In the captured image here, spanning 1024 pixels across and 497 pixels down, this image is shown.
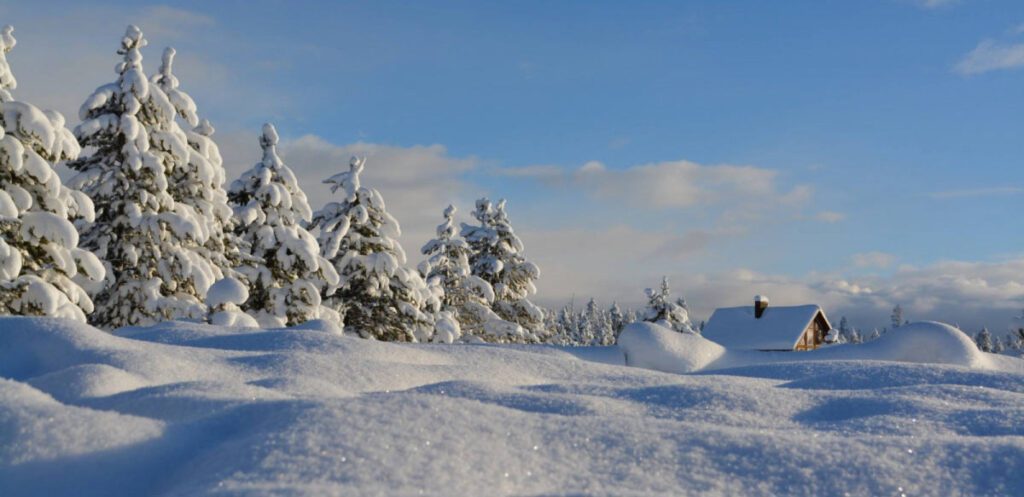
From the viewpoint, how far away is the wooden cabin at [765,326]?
38125mm

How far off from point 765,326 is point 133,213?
30.9m

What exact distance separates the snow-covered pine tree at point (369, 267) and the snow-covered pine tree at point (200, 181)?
13.1 ft

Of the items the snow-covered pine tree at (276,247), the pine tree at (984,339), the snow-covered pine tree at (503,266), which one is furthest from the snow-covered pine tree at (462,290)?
the pine tree at (984,339)

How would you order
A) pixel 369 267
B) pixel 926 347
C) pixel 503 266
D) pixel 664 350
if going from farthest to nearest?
pixel 503 266 < pixel 369 267 < pixel 926 347 < pixel 664 350

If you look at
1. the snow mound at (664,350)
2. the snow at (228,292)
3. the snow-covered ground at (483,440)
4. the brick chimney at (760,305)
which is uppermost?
the brick chimney at (760,305)

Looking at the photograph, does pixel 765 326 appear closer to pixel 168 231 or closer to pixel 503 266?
pixel 503 266

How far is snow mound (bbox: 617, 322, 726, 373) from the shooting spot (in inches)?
362

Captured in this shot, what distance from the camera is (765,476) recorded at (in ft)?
8.25

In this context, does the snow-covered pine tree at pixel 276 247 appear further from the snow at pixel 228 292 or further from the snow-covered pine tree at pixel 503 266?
the snow-covered pine tree at pixel 503 266

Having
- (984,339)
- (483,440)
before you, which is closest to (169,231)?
(483,440)

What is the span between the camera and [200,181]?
19.2m

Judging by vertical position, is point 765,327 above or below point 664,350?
above

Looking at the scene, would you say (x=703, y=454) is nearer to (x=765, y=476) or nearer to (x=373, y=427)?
(x=765, y=476)

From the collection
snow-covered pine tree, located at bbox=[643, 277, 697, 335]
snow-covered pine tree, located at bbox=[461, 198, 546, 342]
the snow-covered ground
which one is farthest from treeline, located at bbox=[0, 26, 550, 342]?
snow-covered pine tree, located at bbox=[643, 277, 697, 335]
